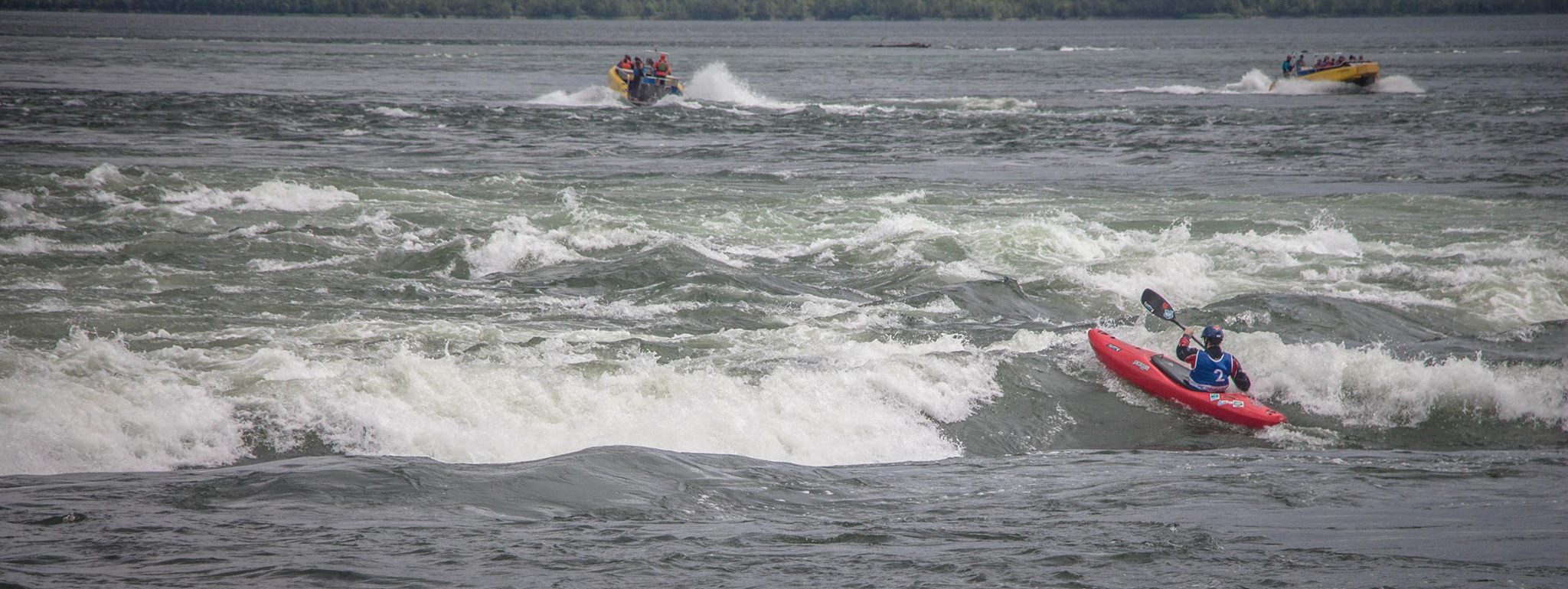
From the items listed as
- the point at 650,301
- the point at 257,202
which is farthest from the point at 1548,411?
the point at 257,202

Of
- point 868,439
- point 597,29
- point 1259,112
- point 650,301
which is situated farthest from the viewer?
point 597,29

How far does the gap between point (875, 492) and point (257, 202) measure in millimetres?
15019

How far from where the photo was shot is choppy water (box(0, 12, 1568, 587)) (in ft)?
22.9

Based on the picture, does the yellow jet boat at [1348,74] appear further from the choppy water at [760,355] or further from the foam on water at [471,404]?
the foam on water at [471,404]

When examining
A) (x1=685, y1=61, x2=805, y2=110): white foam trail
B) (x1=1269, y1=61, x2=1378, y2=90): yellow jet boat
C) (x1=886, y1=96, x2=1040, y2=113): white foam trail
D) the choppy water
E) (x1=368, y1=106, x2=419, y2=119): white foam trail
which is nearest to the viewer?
the choppy water

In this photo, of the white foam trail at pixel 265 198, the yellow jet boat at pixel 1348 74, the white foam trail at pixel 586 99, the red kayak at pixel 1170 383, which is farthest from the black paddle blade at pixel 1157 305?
the yellow jet boat at pixel 1348 74

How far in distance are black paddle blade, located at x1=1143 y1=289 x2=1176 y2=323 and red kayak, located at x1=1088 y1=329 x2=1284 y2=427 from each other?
82cm

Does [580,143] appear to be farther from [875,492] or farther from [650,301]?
[875,492]

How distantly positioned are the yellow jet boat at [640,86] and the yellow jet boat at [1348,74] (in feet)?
82.9

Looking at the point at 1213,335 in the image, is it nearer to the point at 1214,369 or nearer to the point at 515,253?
the point at 1214,369

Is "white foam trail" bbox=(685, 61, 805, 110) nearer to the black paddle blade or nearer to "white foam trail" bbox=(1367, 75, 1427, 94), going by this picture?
"white foam trail" bbox=(1367, 75, 1427, 94)

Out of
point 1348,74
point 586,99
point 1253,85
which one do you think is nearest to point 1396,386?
point 586,99

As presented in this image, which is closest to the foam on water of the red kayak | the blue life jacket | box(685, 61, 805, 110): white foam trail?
the red kayak

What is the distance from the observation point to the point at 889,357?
487 inches
